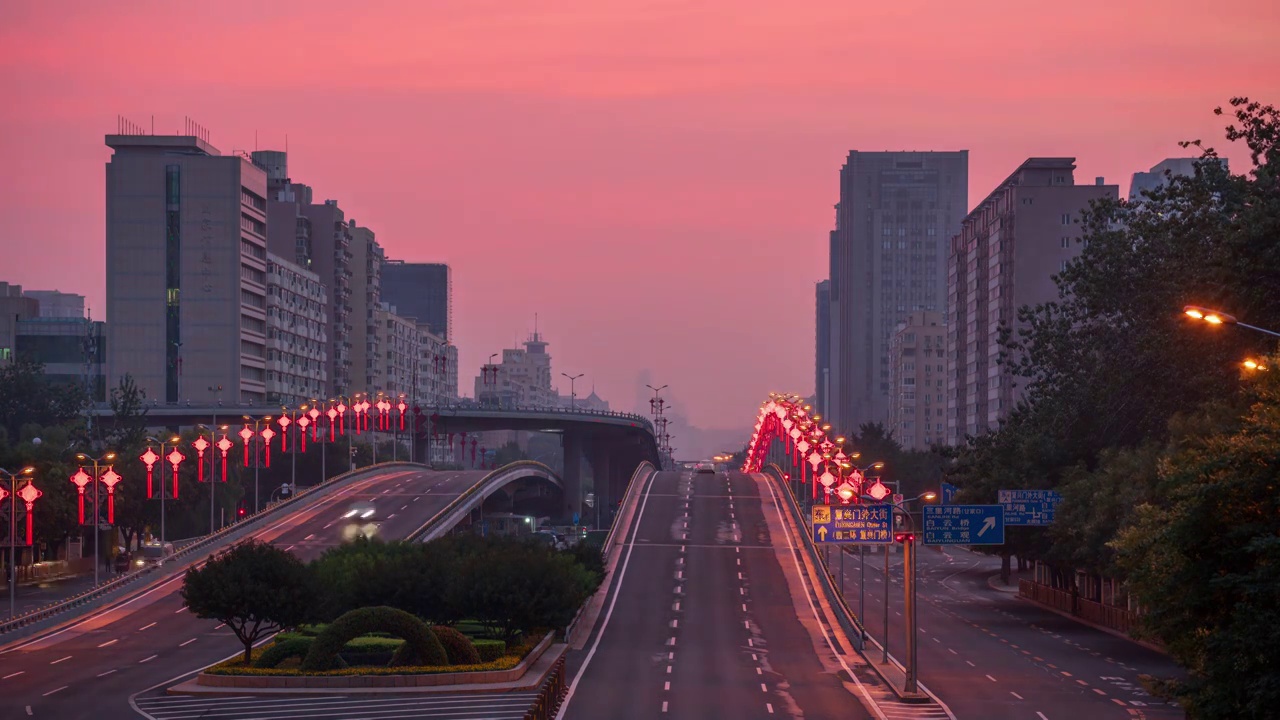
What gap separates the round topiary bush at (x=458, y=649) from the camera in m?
56.8

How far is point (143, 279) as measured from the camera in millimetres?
186625

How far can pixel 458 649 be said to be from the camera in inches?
2238

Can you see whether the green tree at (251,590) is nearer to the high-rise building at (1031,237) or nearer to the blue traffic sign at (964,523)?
the blue traffic sign at (964,523)

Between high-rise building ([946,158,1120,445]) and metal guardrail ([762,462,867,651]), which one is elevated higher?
high-rise building ([946,158,1120,445])

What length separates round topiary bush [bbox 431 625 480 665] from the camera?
5675 cm

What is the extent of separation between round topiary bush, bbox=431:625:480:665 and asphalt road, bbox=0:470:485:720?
10.1 metres

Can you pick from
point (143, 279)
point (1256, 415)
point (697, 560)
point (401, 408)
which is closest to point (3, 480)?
point (697, 560)

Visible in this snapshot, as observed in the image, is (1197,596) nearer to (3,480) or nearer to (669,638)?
(669,638)

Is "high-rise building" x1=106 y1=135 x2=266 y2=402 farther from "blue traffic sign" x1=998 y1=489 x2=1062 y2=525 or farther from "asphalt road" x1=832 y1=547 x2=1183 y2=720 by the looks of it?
"blue traffic sign" x1=998 y1=489 x2=1062 y2=525

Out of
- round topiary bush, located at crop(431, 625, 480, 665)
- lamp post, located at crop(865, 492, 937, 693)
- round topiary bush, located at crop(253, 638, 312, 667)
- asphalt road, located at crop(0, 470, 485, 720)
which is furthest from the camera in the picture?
round topiary bush, located at crop(253, 638, 312, 667)

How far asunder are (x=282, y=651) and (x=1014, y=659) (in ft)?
100

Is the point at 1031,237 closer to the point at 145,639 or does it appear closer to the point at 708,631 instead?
the point at 708,631

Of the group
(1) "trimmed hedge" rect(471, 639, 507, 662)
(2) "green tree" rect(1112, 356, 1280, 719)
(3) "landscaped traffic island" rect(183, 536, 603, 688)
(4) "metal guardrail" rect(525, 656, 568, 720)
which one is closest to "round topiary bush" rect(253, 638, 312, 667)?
(3) "landscaped traffic island" rect(183, 536, 603, 688)

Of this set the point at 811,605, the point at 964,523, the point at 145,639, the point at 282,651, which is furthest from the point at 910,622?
the point at 145,639
